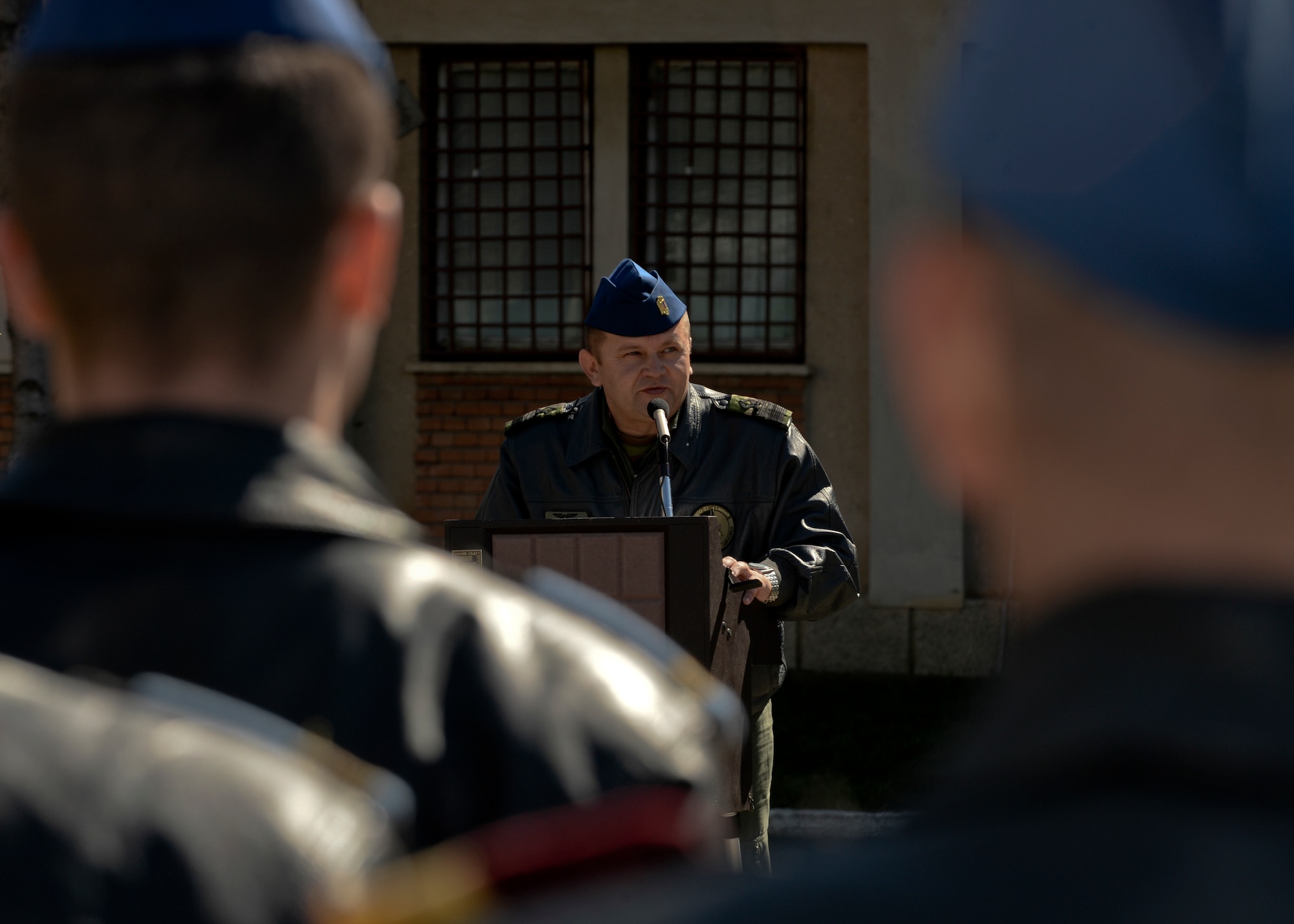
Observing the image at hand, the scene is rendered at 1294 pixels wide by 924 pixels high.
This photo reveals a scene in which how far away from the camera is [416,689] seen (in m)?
1.08

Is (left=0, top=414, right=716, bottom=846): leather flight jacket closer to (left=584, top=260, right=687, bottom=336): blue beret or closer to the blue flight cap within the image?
the blue flight cap

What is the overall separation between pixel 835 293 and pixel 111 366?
9490mm

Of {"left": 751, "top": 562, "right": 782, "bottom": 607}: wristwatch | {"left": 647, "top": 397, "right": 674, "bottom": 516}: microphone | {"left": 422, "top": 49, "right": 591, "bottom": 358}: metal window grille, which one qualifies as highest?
{"left": 422, "top": 49, "right": 591, "bottom": 358}: metal window grille

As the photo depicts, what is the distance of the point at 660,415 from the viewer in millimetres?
4668

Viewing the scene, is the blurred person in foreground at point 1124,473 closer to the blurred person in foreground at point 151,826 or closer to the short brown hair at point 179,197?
the blurred person in foreground at point 151,826

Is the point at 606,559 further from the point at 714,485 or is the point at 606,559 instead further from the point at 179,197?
the point at 179,197

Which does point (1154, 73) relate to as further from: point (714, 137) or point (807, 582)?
point (714, 137)

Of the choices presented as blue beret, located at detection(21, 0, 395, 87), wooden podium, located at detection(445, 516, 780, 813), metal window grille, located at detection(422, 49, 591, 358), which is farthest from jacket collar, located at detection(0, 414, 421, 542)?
metal window grille, located at detection(422, 49, 591, 358)

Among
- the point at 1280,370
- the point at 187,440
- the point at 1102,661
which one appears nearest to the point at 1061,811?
the point at 1102,661

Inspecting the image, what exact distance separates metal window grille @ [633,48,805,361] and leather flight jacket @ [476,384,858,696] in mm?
5721

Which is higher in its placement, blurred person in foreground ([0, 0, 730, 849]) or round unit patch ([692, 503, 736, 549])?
A: blurred person in foreground ([0, 0, 730, 849])

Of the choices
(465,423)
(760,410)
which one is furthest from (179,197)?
(465,423)

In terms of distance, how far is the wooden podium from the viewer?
12.6 feet

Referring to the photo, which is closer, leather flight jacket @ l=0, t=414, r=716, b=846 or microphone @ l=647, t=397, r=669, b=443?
leather flight jacket @ l=0, t=414, r=716, b=846
